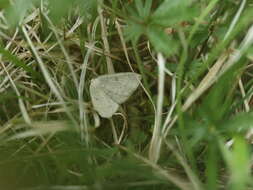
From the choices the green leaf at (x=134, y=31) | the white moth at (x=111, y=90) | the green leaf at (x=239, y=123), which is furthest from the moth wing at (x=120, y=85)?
the green leaf at (x=239, y=123)

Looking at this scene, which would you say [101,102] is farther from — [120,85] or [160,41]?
[160,41]

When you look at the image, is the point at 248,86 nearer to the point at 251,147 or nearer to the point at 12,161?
the point at 251,147

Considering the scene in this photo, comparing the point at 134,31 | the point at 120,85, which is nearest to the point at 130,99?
the point at 120,85

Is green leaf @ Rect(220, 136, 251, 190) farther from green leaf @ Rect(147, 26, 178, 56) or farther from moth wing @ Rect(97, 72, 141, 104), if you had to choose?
moth wing @ Rect(97, 72, 141, 104)

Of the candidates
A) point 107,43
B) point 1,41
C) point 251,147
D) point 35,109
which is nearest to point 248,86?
point 251,147

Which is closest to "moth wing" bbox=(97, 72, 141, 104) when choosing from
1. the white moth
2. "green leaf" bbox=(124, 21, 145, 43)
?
the white moth

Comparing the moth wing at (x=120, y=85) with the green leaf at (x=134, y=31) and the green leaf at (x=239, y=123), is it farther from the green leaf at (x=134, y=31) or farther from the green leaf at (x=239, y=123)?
the green leaf at (x=239, y=123)
